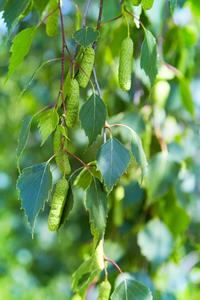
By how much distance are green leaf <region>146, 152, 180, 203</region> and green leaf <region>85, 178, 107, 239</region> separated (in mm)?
608

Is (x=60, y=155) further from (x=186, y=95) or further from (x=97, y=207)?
(x=186, y=95)

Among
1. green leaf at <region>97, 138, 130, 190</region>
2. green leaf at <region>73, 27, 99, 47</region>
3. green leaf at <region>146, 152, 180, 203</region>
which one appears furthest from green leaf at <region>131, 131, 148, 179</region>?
green leaf at <region>146, 152, 180, 203</region>

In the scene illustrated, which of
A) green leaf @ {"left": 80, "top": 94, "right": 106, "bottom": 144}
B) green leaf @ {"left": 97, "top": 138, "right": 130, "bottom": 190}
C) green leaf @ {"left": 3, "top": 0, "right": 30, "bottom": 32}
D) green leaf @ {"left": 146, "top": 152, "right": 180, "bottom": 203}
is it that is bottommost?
green leaf @ {"left": 146, "top": 152, "right": 180, "bottom": 203}

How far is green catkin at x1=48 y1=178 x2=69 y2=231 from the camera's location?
0.85 metres

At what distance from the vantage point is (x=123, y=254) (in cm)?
162

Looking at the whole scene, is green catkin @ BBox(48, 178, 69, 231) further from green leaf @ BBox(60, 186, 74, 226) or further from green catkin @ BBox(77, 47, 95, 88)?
green catkin @ BBox(77, 47, 95, 88)

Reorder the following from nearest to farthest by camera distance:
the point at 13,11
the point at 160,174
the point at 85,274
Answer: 1. the point at 13,11
2. the point at 85,274
3. the point at 160,174

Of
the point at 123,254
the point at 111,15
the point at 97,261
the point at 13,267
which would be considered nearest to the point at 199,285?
the point at 123,254

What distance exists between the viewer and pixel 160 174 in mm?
1495

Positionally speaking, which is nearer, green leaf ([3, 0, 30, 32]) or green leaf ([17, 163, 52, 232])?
green leaf ([17, 163, 52, 232])

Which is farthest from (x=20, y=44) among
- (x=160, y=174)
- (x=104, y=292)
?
(x=160, y=174)

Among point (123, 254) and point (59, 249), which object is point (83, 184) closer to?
point (123, 254)

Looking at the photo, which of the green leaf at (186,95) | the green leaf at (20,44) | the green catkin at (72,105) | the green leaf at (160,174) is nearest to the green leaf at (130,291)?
the green catkin at (72,105)

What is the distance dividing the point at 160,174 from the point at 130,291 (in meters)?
0.60
